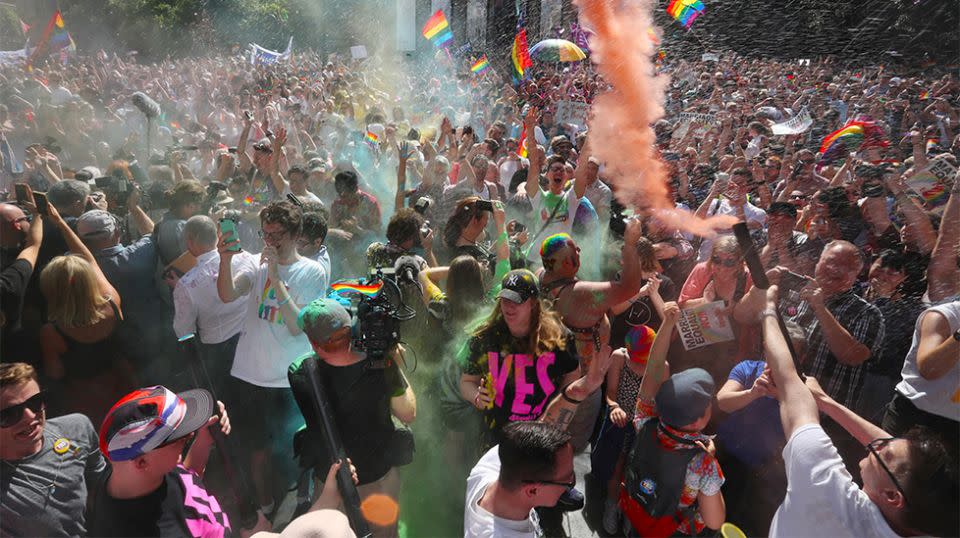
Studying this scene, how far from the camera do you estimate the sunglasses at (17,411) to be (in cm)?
187

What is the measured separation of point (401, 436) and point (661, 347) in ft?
4.11

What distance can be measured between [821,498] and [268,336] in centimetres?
247

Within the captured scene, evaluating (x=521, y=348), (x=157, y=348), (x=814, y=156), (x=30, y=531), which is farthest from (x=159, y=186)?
(x=814, y=156)

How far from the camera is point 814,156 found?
5227 mm

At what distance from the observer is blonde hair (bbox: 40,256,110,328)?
2.73 metres

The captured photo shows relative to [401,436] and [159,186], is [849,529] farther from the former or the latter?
[159,186]

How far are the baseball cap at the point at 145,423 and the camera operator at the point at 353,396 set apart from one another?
18.6 inches

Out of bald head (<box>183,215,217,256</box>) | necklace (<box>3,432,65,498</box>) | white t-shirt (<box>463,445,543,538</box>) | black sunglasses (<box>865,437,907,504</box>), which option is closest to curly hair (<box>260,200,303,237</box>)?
bald head (<box>183,215,217,256</box>)

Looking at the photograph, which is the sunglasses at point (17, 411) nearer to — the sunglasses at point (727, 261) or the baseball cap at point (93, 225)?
the baseball cap at point (93, 225)

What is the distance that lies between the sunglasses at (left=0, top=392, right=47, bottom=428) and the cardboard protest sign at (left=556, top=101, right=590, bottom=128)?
7284 mm

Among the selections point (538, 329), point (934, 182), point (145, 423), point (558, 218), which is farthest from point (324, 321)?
point (934, 182)

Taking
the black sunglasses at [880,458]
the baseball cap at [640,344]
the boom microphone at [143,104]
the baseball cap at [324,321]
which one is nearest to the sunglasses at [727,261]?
the baseball cap at [640,344]

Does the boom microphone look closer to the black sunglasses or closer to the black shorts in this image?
the black shorts

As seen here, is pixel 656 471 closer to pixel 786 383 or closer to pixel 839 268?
pixel 786 383
